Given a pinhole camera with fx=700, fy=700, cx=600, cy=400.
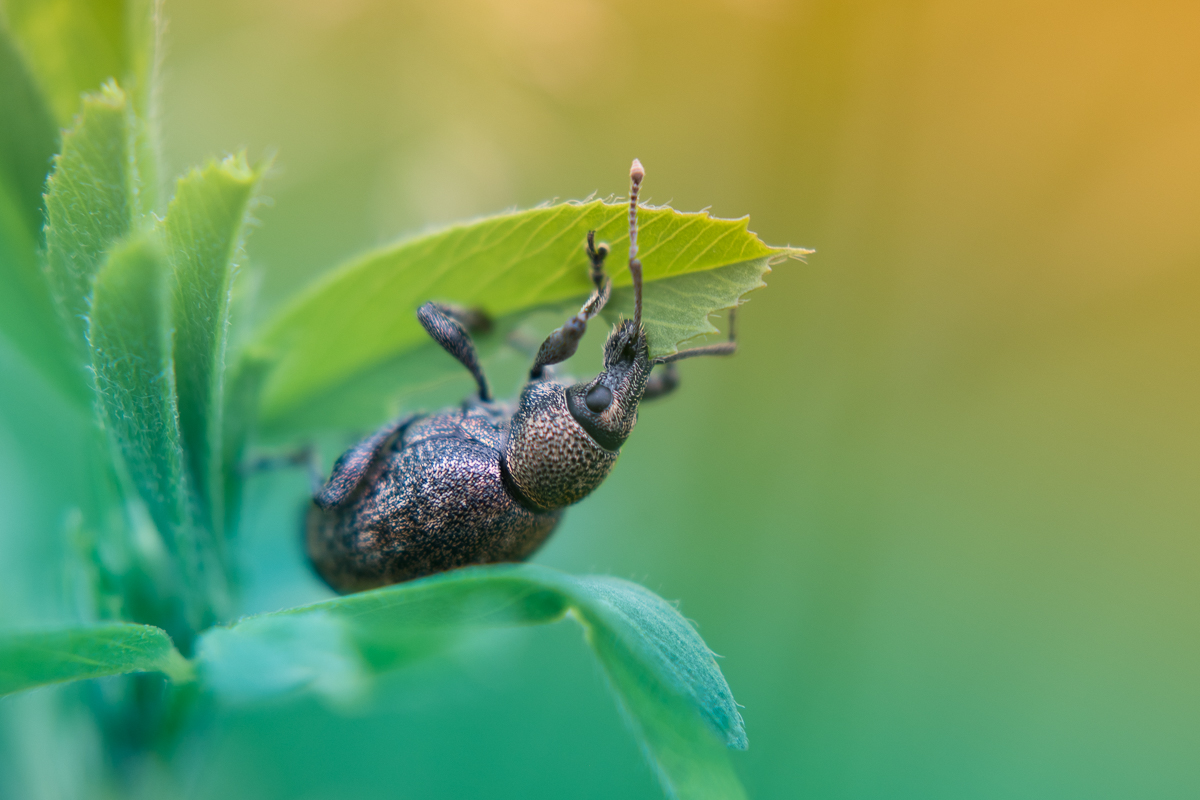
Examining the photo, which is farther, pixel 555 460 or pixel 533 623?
pixel 555 460

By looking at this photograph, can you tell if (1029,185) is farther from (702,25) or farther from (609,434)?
(609,434)

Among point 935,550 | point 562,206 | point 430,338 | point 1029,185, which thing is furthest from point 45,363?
point 1029,185

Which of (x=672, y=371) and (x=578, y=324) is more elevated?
(x=578, y=324)

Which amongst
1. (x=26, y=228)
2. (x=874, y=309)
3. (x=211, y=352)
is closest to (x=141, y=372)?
(x=211, y=352)

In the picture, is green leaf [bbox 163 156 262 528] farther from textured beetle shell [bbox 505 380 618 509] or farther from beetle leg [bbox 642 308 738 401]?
beetle leg [bbox 642 308 738 401]

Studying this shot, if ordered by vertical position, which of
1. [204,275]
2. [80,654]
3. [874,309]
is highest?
[874,309]

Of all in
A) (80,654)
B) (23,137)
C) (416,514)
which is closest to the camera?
(80,654)

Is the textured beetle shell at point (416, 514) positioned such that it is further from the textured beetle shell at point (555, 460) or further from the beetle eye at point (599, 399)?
the beetle eye at point (599, 399)

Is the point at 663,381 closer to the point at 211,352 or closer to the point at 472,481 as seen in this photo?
the point at 472,481

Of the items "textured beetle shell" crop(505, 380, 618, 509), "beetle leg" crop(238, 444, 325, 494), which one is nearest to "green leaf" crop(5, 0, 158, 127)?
"beetle leg" crop(238, 444, 325, 494)
